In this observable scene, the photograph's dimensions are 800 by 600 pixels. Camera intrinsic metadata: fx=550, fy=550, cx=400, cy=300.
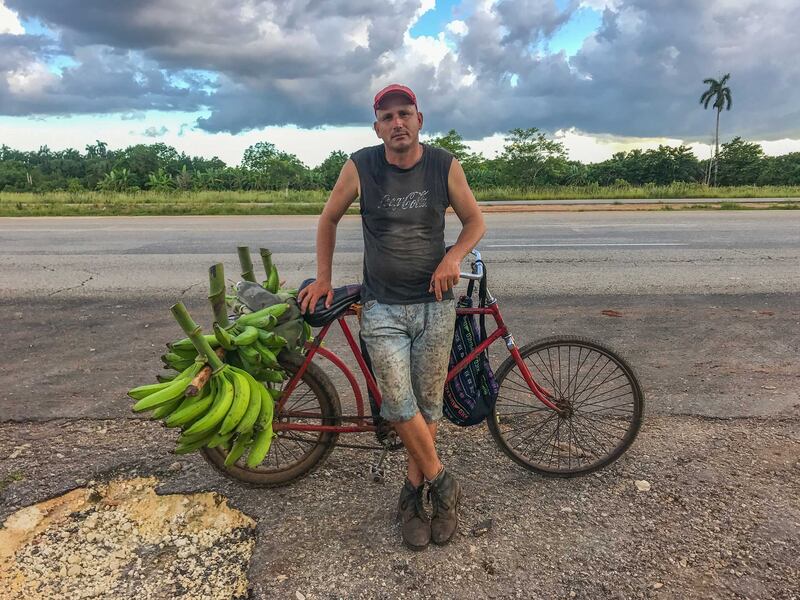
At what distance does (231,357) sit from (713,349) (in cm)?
424

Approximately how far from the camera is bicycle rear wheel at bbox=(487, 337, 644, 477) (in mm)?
2975

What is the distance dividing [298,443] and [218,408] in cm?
80

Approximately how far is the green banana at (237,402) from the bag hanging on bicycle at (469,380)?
1033 millimetres

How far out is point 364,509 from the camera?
2.72 metres

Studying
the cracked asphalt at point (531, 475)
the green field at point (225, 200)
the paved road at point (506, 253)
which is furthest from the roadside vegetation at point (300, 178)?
the cracked asphalt at point (531, 475)

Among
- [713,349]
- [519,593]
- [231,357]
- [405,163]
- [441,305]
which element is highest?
[405,163]

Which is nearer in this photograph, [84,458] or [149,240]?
[84,458]

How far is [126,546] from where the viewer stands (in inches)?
96.5

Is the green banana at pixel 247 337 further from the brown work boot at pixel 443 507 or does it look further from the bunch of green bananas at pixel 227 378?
the brown work boot at pixel 443 507

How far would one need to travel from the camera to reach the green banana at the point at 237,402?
2.26 metres

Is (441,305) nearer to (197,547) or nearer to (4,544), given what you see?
(197,547)

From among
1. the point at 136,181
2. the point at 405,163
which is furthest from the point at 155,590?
the point at 136,181

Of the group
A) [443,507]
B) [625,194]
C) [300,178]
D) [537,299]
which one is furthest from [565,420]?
[300,178]

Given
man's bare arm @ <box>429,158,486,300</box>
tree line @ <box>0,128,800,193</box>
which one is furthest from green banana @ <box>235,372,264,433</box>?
tree line @ <box>0,128,800,193</box>
